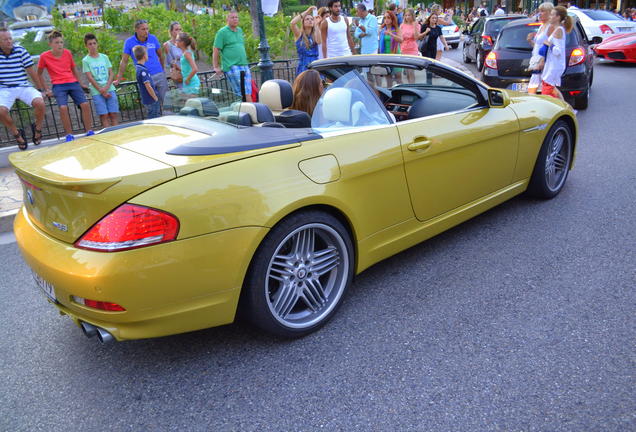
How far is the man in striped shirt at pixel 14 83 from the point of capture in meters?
7.28

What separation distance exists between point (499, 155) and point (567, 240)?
32.8 inches

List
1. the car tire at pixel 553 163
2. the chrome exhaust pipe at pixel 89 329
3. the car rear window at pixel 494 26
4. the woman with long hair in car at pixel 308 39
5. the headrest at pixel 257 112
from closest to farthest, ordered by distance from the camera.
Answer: the chrome exhaust pipe at pixel 89 329 → the headrest at pixel 257 112 → the car tire at pixel 553 163 → the woman with long hair in car at pixel 308 39 → the car rear window at pixel 494 26

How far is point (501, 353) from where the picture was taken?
9.05 feet

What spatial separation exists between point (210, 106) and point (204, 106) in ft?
0.19

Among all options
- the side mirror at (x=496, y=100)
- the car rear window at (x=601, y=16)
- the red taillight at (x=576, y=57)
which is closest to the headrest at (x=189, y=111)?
the side mirror at (x=496, y=100)

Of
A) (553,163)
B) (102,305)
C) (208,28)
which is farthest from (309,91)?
(208,28)

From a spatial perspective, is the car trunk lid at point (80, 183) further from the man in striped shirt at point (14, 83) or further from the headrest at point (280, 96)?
the man in striped shirt at point (14, 83)

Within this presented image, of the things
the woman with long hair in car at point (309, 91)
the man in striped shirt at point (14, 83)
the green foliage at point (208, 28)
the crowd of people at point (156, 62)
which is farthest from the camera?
the green foliage at point (208, 28)

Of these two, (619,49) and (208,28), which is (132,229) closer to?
(208,28)

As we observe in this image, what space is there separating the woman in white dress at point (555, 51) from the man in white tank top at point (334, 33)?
10.8ft

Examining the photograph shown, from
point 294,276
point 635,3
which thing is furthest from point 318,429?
point 635,3

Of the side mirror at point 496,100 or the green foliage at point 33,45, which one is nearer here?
the side mirror at point 496,100

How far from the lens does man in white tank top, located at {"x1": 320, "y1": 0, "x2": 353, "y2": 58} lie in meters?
9.26

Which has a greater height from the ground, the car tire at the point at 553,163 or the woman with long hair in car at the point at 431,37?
the woman with long hair in car at the point at 431,37
